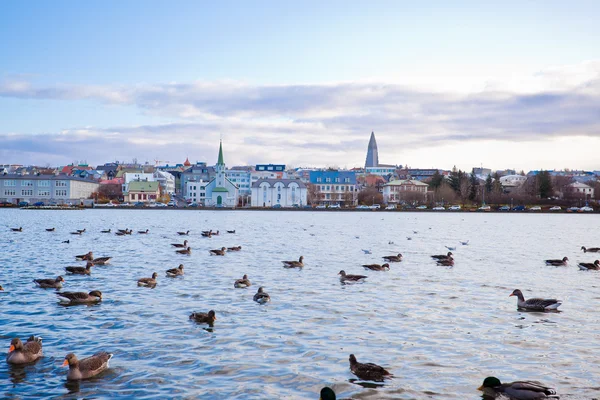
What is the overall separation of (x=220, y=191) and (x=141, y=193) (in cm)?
2158

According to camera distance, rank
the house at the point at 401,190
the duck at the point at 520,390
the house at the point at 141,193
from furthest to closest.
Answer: the house at the point at 141,193 < the house at the point at 401,190 < the duck at the point at 520,390

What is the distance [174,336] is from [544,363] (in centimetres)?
741

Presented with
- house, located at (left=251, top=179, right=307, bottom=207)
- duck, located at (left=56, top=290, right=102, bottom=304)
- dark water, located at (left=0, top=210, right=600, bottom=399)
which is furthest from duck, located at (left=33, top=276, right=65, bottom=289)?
house, located at (left=251, top=179, right=307, bottom=207)

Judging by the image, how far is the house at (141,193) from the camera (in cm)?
15000

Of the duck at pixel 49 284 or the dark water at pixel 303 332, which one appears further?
the duck at pixel 49 284

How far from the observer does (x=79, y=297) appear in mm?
16156

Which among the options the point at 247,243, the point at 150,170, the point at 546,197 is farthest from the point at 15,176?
the point at 546,197

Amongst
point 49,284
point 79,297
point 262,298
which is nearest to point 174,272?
point 49,284

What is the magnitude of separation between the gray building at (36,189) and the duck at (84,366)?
13584 cm

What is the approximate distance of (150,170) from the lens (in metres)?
190

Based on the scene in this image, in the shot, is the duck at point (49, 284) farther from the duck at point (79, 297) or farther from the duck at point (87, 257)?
the duck at point (87, 257)

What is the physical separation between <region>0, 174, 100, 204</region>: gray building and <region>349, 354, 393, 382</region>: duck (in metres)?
138

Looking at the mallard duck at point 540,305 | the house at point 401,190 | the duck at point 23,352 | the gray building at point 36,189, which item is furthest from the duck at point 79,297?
the house at point 401,190

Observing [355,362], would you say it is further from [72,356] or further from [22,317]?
[22,317]
